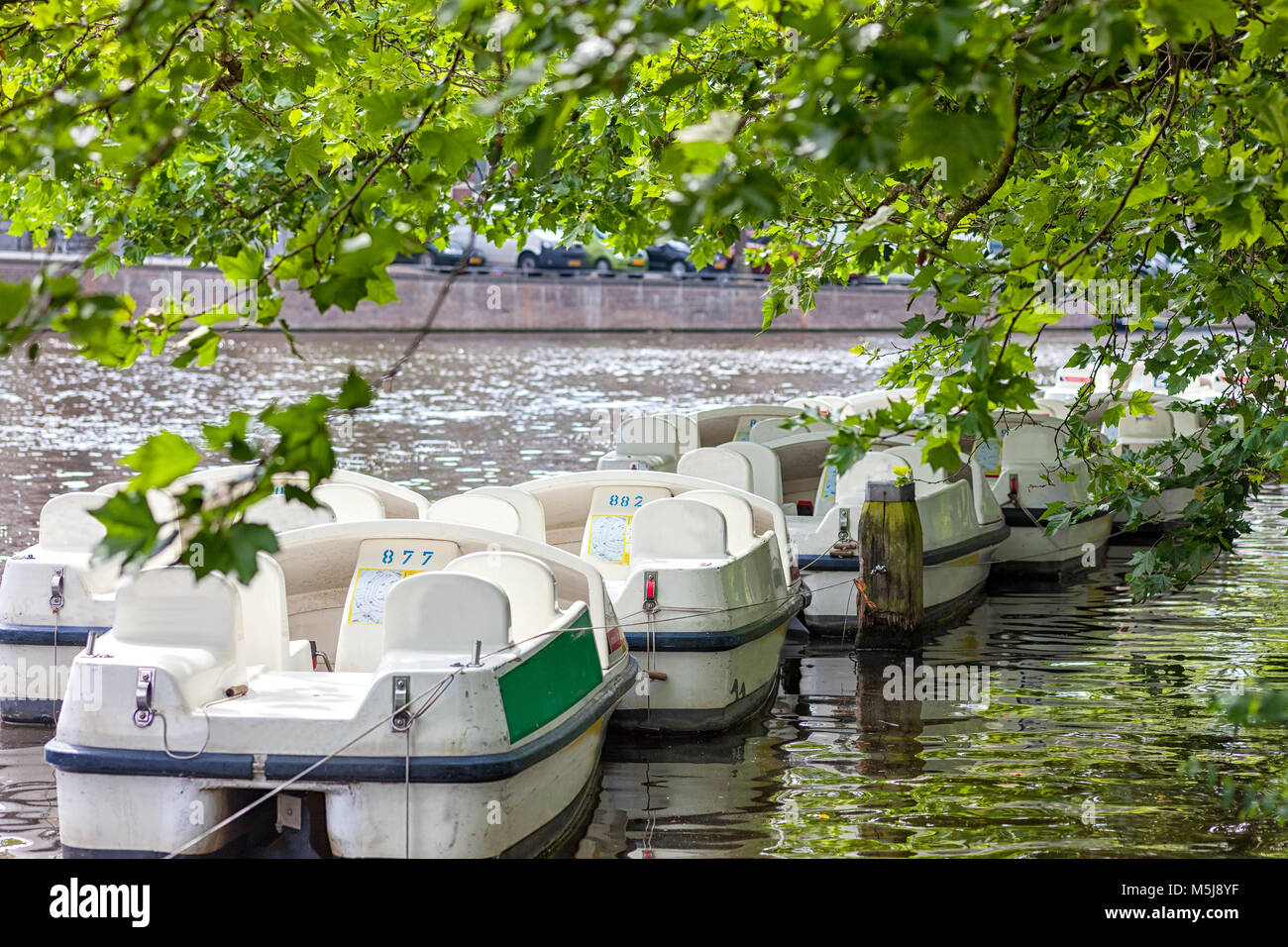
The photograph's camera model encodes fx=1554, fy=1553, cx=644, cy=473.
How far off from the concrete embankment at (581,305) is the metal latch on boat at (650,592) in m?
36.8

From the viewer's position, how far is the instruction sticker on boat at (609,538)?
1044 centimetres

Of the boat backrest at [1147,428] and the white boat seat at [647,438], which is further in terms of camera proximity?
the boat backrest at [1147,428]

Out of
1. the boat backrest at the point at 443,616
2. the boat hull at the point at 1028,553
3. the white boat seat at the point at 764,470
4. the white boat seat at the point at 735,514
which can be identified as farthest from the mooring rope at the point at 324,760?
the boat hull at the point at 1028,553

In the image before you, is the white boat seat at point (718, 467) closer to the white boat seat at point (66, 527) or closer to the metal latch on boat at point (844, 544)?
the metal latch on boat at point (844, 544)

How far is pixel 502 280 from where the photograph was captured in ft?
173

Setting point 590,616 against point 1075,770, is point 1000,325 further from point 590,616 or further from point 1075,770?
point 1075,770

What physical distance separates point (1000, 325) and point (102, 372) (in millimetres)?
35740

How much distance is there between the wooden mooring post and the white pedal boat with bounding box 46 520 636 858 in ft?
15.3

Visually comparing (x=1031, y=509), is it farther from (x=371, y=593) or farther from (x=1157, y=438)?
(x=371, y=593)

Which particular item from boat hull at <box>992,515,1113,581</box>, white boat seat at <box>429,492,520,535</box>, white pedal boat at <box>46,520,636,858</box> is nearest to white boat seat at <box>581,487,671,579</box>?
white boat seat at <box>429,492,520,535</box>

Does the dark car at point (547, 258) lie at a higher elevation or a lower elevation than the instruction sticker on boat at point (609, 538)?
higher

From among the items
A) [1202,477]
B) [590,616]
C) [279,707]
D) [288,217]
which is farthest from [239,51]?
[288,217]

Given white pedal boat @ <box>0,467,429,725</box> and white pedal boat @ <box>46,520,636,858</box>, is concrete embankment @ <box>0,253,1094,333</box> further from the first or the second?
white pedal boat @ <box>46,520,636,858</box>

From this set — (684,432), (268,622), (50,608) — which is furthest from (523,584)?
(684,432)
